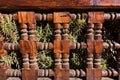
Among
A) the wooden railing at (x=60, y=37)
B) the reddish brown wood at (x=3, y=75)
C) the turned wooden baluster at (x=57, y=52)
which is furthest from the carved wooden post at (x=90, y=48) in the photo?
the reddish brown wood at (x=3, y=75)

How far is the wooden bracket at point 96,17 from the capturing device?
100cm

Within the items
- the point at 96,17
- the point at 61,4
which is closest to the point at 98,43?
the point at 96,17

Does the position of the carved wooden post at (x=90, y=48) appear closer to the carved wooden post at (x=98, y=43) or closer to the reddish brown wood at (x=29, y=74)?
the carved wooden post at (x=98, y=43)

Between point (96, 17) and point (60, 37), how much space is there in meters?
0.17

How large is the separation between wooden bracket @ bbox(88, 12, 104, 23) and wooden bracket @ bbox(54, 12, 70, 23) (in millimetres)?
89

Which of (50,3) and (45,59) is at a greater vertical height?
(50,3)

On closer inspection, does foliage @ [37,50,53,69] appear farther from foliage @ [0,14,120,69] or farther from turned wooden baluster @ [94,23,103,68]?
turned wooden baluster @ [94,23,103,68]

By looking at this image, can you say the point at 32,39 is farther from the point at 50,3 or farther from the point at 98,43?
the point at 98,43

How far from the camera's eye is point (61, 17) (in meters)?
1.00

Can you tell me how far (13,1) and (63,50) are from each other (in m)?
0.29

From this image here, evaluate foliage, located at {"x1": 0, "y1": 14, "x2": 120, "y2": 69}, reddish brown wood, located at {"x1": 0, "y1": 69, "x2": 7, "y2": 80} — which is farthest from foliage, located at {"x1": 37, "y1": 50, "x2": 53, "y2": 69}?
reddish brown wood, located at {"x1": 0, "y1": 69, "x2": 7, "y2": 80}

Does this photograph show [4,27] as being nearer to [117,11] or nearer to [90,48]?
[90,48]

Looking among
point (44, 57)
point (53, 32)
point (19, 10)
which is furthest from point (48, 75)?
point (19, 10)

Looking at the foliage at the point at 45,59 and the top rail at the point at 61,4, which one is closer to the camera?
the top rail at the point at 61,4
